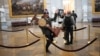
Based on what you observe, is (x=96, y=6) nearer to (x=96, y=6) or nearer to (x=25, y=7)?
(x=96, y=6)

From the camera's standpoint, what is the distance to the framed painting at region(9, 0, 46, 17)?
22938 mm

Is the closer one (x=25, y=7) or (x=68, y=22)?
(x=68, y=22)

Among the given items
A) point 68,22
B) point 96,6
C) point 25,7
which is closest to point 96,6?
point 96,6

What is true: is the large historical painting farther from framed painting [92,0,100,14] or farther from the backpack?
the backpack

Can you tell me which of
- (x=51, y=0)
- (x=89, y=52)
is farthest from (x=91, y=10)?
(x=89, y=52)

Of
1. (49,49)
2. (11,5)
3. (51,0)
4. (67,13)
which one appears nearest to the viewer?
(49,49)

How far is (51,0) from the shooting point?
24344mm

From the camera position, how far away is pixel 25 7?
77.4 ft

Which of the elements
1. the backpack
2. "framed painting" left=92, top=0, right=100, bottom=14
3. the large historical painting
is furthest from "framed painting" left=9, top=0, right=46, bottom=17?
the backpack

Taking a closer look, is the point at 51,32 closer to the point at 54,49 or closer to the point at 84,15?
the point at 54,49

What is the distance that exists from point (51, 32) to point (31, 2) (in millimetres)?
14342

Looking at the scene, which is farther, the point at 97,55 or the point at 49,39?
the point at 49,39

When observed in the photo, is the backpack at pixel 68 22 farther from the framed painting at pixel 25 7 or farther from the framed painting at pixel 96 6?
the framed painting at pixel 96 6

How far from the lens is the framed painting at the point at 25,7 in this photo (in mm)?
22938
